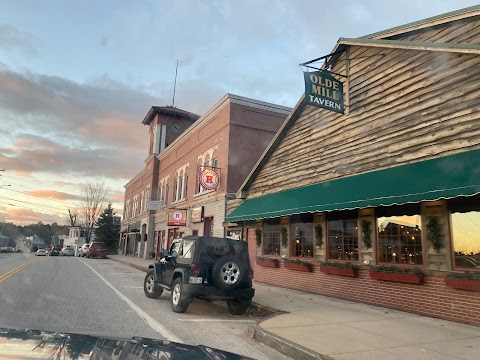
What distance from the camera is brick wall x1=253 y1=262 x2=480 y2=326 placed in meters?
7.81

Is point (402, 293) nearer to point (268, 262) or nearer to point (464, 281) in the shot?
point (464, 281)

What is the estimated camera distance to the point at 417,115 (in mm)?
9344

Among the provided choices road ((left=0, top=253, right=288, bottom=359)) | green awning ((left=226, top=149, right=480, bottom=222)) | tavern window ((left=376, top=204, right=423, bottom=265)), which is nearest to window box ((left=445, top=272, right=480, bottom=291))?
tavern window ((left=376, top=204, right=423, bottom=265))

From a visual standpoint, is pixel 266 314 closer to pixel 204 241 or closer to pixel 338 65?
pixel 204 241

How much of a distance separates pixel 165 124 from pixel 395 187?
32.8 meters

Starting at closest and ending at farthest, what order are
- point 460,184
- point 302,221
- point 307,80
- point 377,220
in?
point 460,184
point 377,220
point 307,80
point 302,221

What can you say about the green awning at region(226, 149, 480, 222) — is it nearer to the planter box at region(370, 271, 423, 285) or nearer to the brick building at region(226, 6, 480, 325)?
the brick building at region(226, 6, 480, 325)

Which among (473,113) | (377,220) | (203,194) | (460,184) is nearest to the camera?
(460,184)

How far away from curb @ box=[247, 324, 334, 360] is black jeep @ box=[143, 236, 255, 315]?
5.42 ft

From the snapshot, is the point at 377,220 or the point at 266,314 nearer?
the point at 266,314

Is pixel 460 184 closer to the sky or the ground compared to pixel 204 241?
closer to the sky

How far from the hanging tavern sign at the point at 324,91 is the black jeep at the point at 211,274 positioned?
464 cm

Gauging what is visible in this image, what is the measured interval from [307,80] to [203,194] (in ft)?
42.7

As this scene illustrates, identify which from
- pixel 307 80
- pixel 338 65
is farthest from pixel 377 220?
pixel 338 65
